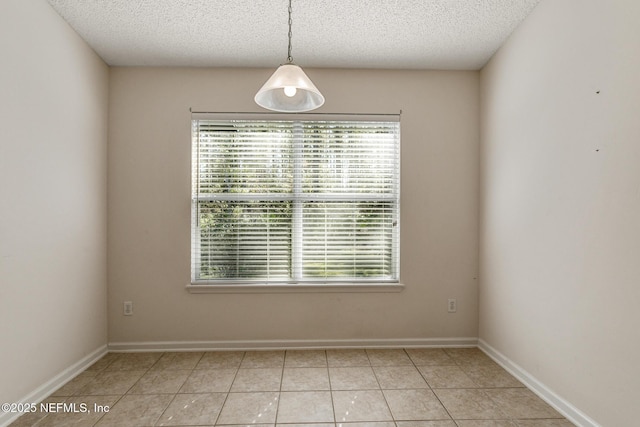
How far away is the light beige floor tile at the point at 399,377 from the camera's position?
2748 millimetres

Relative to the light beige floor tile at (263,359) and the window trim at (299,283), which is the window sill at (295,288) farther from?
the light beige floor tile at (263,359)

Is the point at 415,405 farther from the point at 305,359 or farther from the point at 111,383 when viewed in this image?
the point at 111,383

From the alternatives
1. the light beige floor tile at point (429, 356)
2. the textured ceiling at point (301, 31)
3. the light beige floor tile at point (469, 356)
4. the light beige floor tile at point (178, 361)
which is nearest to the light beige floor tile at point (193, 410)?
the light beige floor tile at point (178, 361)

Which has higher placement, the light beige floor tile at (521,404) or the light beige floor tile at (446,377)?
the light beige floor tile at (521,404)

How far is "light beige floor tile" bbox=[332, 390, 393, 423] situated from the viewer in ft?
7.57

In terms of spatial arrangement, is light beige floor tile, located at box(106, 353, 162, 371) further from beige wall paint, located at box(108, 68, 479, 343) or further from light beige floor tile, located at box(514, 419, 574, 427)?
light beige floor tile, located at box(514, 419, 574, 427)

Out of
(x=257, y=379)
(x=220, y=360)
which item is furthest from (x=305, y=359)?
(x=220, y=360)

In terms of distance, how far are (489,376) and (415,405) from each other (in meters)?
0.83

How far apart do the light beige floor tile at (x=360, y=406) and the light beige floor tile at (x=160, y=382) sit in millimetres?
1179

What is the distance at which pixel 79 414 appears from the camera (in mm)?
2344

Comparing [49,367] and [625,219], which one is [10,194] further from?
[625,219]

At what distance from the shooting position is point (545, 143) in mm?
2559

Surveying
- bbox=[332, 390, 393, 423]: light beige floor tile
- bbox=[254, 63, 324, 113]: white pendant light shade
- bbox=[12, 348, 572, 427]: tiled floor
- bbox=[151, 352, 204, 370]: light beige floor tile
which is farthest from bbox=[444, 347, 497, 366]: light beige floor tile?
bbox=[254, 63, 324, 113]: white pendant light shade

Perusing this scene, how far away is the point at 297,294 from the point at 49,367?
6.40 feet
